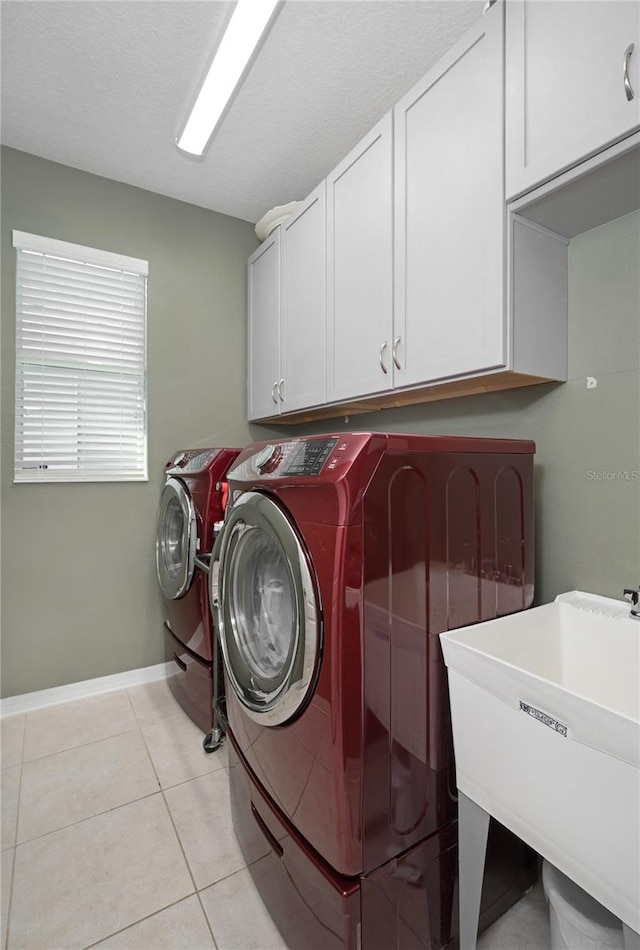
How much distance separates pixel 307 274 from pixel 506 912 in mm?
2555

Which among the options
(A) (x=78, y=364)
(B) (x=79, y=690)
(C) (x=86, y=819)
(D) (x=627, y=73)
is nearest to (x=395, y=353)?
(D) (x=627, y=73)

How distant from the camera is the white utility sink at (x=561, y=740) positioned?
76 cm

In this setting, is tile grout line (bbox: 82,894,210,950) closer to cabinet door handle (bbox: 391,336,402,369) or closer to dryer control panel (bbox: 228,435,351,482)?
dryer control panel (bbox: 228,435,351,482)

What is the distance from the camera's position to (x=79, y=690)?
2.53 metres

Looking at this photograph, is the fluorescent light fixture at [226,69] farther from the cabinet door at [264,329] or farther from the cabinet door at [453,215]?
the cabinet door at [264,329]

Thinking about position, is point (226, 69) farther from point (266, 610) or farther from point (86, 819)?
point (86, 819)

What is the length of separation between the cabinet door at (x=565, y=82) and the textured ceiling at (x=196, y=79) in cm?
58

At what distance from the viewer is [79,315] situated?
8.38ft

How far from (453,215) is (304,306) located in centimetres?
100

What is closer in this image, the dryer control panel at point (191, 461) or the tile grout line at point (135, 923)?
the tile grout line at point (135, 923)

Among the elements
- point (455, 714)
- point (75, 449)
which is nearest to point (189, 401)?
point (75, 449)

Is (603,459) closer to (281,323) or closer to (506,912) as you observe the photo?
(506,912)

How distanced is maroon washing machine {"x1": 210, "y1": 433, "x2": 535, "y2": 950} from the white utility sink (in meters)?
0.10

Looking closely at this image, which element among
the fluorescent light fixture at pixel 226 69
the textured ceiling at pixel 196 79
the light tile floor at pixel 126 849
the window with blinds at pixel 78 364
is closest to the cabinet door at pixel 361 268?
the textured ceiling at pixel 196 79
